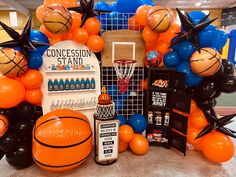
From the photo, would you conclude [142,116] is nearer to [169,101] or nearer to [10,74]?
[169,101]

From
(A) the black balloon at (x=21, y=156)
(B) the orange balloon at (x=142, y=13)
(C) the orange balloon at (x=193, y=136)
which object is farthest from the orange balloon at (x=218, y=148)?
(A) the black balloon at (x=21, y=156)

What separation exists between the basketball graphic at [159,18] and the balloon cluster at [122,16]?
1.26 feet

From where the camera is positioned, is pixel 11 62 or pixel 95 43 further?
pixel 95 43

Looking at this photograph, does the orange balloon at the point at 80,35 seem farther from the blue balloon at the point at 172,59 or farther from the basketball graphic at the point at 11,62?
the blue balloon at the point at 172,59

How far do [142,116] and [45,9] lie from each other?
1.64m

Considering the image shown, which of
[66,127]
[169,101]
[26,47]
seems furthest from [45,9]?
[169,101]

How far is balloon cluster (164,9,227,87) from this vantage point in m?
1.97

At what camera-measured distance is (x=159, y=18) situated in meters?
1.97

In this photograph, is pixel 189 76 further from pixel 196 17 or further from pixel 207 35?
pixel 196 17

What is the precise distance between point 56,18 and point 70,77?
29.4 inches

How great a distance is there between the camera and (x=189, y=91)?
7.55 feet

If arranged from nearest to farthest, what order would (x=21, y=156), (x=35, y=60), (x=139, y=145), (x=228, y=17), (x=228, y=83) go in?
(x=21, y=156), (x=35, y=60), (x=228, y=83), (x=139, y=145), (x=228, y=17)

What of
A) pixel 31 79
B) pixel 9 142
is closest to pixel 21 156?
pixel 9 142

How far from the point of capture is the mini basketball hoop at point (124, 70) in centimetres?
235
